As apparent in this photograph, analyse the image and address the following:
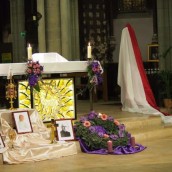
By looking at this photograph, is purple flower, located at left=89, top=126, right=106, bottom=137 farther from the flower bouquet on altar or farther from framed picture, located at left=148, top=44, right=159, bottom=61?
framed picture, located at left=148, top=44, right=159, bottom=61

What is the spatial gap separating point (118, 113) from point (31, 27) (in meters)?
6.63

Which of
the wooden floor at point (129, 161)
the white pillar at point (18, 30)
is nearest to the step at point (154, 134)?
the wooden floor at point (129, 161)

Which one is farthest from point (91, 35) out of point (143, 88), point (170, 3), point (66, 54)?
point (143, 88)

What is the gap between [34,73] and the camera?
30.0 ft

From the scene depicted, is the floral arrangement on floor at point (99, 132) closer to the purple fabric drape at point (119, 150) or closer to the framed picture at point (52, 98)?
the purple fabric drape at point (119, 150)

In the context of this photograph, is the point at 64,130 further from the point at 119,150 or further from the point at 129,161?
the point at 129,161

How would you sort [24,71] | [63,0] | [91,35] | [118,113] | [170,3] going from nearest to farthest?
[24,71]
[118,113]
[63,0]
[170,3]
[91,35]

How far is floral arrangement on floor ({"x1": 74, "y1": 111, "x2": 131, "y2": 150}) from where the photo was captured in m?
8.79

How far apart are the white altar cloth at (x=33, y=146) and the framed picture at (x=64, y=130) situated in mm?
200

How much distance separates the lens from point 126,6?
1867 centimetres

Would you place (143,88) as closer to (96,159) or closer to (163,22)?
(96,159)

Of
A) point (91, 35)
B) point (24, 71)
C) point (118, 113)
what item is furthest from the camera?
Answer: point (91, 35)

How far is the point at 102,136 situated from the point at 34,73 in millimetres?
1583

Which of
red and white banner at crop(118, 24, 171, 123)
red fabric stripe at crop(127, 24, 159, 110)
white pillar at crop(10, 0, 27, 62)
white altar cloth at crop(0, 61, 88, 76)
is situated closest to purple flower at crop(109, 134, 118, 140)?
white altar cloth at crop(0, 61, 88, 76)
